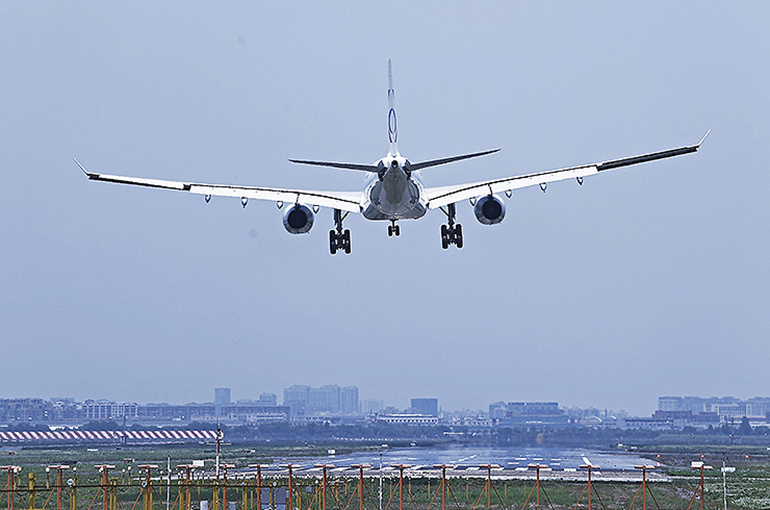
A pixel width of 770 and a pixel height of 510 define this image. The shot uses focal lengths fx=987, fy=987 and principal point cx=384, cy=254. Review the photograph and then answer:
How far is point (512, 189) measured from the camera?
48938 mm

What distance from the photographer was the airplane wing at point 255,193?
4794 centimetres

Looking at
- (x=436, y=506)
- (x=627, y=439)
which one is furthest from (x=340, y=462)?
(x=627, y=439)

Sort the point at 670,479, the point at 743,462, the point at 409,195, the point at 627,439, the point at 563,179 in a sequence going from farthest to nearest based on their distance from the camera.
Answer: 1. the point at 627,439
2. the point at 743,462
3. the point at 670,479
4. the point at 563,179
5. the point at 409,195

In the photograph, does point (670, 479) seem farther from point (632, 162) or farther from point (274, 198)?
point (274, 198)

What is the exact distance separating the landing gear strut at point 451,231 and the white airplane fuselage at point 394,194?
579cm

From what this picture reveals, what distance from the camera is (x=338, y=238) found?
176 feet

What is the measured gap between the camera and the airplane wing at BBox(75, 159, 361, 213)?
4794cm

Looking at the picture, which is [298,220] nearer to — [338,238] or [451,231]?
[338,238]

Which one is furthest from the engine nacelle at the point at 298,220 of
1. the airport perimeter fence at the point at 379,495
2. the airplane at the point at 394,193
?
the airport perimeter fence at the point at 379,495

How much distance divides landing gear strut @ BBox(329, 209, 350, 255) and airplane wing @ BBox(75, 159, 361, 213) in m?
2.62

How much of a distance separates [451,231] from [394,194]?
10.4 m

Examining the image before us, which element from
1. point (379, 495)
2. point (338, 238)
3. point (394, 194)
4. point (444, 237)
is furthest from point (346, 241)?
point (379, 495)

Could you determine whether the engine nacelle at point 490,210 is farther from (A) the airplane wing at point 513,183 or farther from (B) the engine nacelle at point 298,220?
(B) the engine nacelle at point 298,220

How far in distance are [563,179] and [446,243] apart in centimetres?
855
